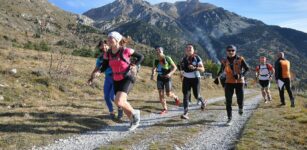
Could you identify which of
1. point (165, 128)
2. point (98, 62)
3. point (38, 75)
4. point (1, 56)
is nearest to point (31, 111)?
point (98, 62)

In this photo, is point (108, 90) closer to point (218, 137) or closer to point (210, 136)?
point (210, 136)

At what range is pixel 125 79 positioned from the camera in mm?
9945

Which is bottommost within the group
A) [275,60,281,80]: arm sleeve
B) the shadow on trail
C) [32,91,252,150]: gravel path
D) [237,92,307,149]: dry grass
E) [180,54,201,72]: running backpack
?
[237,92,307,149]: dry grass

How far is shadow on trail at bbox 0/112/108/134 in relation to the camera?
32.2 feet

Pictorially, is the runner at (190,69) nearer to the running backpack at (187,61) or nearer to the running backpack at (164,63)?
the running backpack at (187,61)

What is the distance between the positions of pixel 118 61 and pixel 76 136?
234 cm

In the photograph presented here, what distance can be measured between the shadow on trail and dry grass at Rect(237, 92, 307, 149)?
467 centimetres

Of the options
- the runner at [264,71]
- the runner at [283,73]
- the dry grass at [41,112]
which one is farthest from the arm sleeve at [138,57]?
the runner at [264,71]

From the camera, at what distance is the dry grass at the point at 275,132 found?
8.78m

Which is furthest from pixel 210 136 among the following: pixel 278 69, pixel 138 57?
pixel 278 69

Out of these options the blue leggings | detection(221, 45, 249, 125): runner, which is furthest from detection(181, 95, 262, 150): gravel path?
the blue leggings

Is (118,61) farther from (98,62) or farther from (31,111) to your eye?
(31,111)

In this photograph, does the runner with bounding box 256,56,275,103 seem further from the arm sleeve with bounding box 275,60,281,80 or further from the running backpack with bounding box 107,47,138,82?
the running backpack with bounding box 107,47,138,82

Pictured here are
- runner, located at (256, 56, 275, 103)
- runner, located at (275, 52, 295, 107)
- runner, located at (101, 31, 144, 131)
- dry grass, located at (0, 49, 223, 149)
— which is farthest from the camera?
runner, located at (256, 56, 275, 103)
